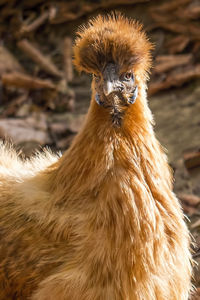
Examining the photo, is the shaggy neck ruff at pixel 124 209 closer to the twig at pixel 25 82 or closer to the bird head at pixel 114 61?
the bird head at pixel 114 61

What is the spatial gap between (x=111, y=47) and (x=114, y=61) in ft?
0.29

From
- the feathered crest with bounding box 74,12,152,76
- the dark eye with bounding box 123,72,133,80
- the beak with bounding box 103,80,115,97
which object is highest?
the feathered crest with bounding box 74,12,152,76

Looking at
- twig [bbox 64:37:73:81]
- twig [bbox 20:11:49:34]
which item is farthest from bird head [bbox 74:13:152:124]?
twig [bbox 20:11:49:34]

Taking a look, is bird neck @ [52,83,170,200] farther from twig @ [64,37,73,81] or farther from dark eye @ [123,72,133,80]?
twig @ [64,37,73,81]

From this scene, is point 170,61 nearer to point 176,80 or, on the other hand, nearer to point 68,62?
point 176,80

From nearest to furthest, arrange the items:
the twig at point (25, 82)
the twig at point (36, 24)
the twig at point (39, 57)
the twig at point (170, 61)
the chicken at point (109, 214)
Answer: the chicken at point (109, 214)
the twig at point (25, 82)
the twig at point (170, 61)
the twig at point (39, 57)
the twig at point (36, 24)

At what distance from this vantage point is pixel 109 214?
3021mm

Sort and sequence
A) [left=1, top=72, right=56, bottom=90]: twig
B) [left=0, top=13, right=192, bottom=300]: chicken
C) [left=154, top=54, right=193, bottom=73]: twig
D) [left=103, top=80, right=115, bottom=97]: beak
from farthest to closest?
[left=154, top=54, right=193, bottom=73]: twig → [left=1, top=72, right=56, bottom=90]: twig → [left=0, top=13, right=192, bottom=300]: chicken → [left=103, top=80, right=115, bottom=97]: beak

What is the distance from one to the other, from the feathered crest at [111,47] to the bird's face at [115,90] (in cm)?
5

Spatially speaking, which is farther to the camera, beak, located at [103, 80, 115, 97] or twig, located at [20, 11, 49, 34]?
twig, located at [20, 11, 49, 34]

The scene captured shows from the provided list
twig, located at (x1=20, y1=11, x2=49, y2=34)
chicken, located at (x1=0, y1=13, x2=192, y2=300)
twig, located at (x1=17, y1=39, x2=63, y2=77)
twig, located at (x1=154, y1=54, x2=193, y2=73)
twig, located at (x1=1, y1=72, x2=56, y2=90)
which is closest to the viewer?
chicken, located at (x1=0, y1=13, x2=192, y2=300)

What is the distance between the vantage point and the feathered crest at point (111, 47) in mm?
2971

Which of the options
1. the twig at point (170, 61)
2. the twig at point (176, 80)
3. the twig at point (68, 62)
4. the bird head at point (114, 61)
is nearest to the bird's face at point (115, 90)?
the bird head at point (114, 61)

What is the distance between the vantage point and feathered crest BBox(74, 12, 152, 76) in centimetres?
297
